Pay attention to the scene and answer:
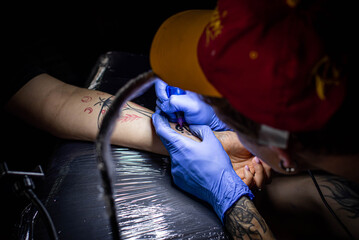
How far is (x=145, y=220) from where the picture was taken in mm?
1089

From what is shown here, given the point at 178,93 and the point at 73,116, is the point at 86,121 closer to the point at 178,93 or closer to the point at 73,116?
the point at 73,116

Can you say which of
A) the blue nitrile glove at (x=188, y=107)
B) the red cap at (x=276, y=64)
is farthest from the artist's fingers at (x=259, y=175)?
the red cap at (x=276, y=64)

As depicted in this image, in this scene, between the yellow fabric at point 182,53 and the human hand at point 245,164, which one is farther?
the human hand at point 245,164

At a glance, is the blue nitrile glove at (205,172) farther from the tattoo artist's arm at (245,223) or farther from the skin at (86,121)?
the skin at (86,121)

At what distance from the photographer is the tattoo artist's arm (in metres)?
1.03

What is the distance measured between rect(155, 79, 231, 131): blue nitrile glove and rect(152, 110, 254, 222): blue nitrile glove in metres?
0.15

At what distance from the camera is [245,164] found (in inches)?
58.1

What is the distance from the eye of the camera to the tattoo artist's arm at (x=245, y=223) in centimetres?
103

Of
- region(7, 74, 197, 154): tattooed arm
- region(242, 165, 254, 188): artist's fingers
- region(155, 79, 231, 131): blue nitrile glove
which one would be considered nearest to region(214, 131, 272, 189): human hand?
region(242, 165, 254, 188): artist's fingers

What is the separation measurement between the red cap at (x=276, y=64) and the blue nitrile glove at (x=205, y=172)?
26.8 inches

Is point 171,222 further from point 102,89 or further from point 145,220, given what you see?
point 102,89

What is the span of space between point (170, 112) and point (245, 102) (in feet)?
2.82

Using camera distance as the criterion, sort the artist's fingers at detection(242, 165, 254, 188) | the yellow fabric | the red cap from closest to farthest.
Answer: the red cap < the yellow fabric < the artist's fingers at detection(242, 165, 254, 188)

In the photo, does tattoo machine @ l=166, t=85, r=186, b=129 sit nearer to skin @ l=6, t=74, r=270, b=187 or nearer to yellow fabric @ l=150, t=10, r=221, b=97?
skin @ l=6, t=74, r=270, b=187
